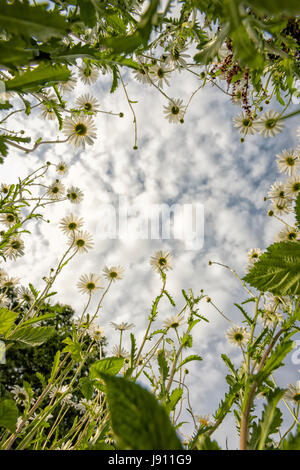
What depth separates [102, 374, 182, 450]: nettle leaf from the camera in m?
0.19

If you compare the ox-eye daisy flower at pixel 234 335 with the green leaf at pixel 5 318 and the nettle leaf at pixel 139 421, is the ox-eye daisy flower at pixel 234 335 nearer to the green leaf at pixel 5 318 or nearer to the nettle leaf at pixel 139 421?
the green leaf at pixel 5 318

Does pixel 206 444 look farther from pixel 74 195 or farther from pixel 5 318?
pixel 74 195

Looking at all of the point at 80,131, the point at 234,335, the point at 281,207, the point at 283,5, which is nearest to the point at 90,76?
the point at 80,131

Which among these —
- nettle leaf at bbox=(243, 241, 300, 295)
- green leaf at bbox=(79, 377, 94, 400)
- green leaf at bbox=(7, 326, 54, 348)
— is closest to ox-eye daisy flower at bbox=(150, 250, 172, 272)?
green leaf at bbox=(79, 377, 94, 400)

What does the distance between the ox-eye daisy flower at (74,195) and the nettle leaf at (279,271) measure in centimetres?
188

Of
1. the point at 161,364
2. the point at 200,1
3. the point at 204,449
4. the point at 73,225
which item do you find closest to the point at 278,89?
the point at 200,1

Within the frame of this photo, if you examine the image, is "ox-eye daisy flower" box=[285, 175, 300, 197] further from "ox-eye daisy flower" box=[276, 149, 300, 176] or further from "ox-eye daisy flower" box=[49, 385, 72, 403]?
"ox-eye daisy flower" box=[49, 385, 72, 403]

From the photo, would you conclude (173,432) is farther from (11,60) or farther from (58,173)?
(58,173)

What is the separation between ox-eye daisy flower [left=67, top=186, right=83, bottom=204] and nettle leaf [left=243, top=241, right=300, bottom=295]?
188 cm

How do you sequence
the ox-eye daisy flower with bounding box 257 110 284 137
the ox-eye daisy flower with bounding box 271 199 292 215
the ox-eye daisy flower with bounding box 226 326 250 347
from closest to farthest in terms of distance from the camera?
the ox-eye daisy flower with bounding box 257 110 284 137
the ox-eye daisy flower with bounding box 271 199 292 215
the ox-eye daisy flower with bounding box 226 326 250 347

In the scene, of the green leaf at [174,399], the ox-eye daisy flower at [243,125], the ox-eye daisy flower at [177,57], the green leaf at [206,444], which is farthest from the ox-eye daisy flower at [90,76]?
the green leaf at [206,444]
